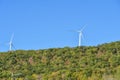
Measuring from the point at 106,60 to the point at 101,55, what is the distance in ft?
19.6

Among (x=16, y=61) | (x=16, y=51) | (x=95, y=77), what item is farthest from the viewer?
(x=16, y=51)

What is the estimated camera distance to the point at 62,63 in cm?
9300

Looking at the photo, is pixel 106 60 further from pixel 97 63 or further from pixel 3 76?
pixel 3 76

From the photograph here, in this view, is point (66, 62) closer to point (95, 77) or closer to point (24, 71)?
point (24, 71)

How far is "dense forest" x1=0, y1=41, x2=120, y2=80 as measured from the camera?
75875 millimetres

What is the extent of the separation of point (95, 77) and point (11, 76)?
51.4 feet

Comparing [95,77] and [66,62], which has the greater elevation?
[66,62]

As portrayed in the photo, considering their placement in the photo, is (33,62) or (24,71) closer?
(24,71)

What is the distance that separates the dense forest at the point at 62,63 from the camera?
75.9m

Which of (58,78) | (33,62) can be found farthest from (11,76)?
(33,62)

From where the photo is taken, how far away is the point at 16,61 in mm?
98250

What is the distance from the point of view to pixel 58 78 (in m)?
75.3

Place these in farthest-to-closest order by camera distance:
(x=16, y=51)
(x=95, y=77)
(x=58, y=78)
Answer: (x=16, y=51), (x=58, y=78), (x=95, y=77)

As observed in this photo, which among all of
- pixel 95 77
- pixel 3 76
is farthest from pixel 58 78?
pixel 3 76
